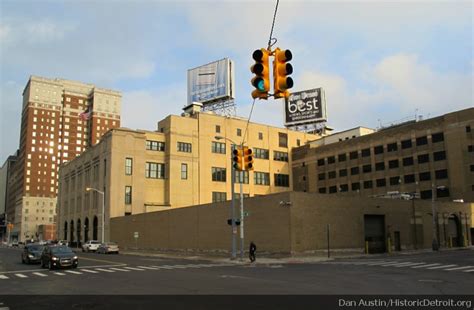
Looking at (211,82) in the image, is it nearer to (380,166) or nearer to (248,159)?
(380,166)

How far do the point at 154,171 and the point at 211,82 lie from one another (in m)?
21.6

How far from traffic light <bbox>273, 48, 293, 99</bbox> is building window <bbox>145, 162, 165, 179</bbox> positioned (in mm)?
68126

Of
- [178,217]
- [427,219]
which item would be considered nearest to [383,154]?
[427,219]

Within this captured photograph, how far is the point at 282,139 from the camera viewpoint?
9231cm

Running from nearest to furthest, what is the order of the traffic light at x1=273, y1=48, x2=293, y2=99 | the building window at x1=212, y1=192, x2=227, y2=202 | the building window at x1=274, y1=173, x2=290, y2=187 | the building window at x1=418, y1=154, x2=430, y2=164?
the traffic light at x1=273, y1=48, x2=293, y2=99 < the building window at x1=418, y1=154, x2=430, y2=164 < the building window at x1=212, y1=192, x2=227, y2=202 < the building window at x1=274, y1=173, x2=290, y2=187

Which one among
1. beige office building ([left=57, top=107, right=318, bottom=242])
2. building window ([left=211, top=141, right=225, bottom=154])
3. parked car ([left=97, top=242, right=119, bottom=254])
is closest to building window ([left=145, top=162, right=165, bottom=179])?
beige office building ([left=57, top=107, right=318, bottom=242])

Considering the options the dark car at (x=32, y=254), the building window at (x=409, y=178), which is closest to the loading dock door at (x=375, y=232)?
the building window at (x=409, y=178)

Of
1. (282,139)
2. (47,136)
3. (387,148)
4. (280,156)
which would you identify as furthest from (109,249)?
(47,136)

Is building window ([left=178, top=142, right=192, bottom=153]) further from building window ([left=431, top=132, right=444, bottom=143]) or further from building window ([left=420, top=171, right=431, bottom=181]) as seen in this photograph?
building window ([left=431, top=132, right=444, bottom=143])

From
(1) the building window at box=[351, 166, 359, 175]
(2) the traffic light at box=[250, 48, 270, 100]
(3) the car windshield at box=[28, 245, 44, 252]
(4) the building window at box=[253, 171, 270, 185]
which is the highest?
(1) the building window at box=[351, 166, 359, 175]

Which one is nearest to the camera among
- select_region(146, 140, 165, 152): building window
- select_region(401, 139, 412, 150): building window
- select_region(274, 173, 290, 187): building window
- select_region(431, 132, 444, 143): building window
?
select_region(431, 132, 444, 143): building window

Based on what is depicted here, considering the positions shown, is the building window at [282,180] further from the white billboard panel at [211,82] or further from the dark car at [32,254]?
the dark car at [32,254]

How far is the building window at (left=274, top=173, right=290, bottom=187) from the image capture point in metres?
90.0
